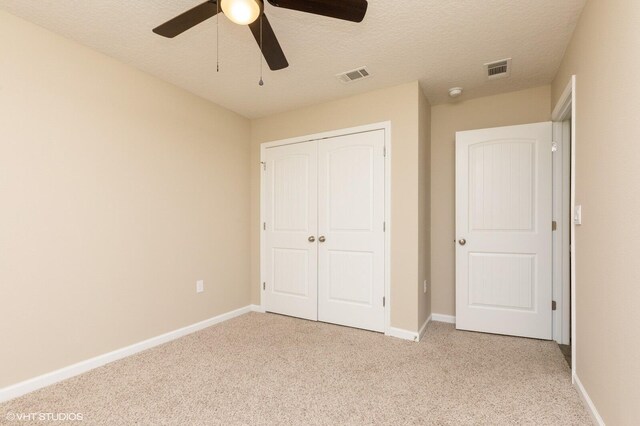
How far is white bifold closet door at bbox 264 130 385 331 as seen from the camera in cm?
318

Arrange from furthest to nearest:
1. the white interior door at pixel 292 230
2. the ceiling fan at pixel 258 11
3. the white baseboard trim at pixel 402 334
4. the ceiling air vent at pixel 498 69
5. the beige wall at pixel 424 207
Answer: the white interior door at pixel 292 230, the beige wall at pixel 424 207, the white baseboard trim at pixel 402 334, the ceiling air vent at pixel 498 69, the ceiling fan at pixel 258 11

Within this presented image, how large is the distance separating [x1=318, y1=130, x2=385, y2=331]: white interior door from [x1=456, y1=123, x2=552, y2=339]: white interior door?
34.0 inches

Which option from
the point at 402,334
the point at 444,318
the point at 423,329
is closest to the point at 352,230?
the point at 402,334

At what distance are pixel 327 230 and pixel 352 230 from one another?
305 millimetres

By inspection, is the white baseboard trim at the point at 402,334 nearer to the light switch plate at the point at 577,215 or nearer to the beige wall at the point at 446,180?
the beige wall at the point at 446,180

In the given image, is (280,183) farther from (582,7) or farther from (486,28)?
(582,7)

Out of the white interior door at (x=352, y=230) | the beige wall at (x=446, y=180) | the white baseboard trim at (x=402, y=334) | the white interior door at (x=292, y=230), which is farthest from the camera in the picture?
the white interior door at (x=292, y=230)

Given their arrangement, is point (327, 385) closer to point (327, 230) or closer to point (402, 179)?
point (327, 230)

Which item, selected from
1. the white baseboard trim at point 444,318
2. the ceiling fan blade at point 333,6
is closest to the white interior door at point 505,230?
the white baseboard trim at point 444,318

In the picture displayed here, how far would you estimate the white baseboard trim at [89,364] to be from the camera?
6.48 feet

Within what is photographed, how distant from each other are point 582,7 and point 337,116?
2.06m

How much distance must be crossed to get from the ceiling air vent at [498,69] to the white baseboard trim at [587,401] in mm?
2412

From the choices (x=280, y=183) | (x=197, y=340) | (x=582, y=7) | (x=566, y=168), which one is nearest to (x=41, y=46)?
(x=280, y=183)

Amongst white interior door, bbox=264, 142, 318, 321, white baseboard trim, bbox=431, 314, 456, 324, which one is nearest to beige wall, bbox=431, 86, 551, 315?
white baseboard trim, bbox=431, 314, 456, 324
